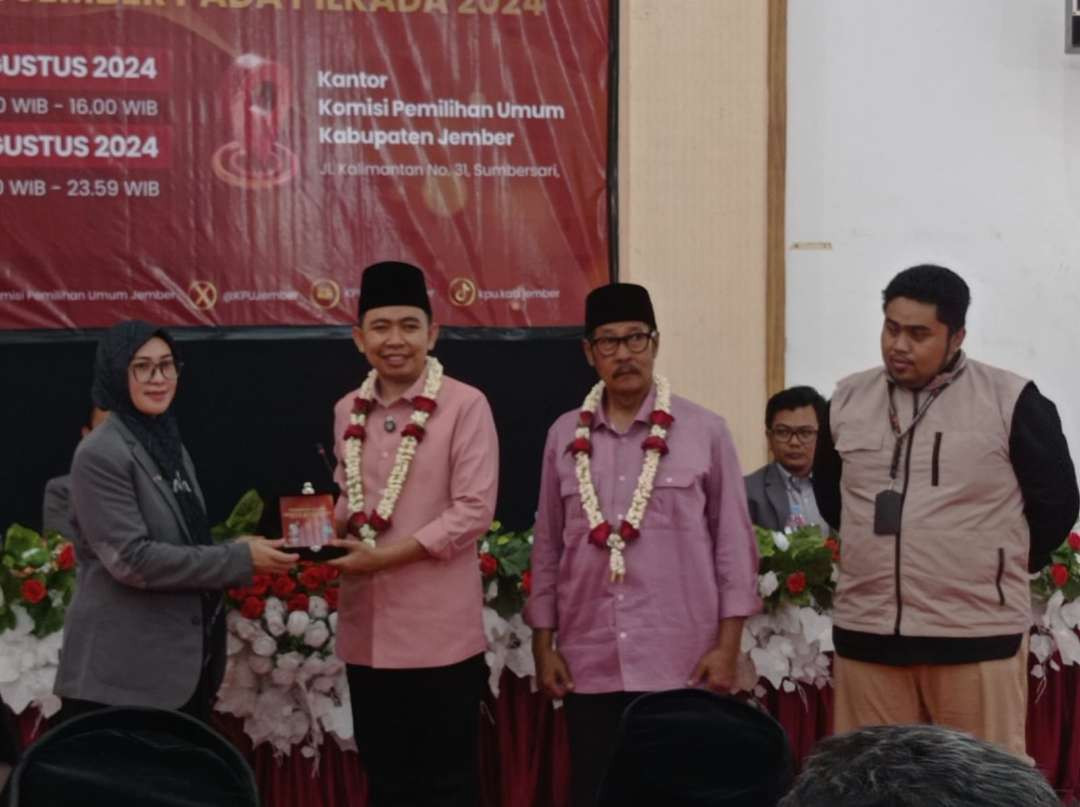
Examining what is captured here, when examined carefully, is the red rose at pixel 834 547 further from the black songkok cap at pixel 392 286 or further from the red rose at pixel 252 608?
the red rose at pixel 252 608

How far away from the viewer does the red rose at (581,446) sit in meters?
3.25

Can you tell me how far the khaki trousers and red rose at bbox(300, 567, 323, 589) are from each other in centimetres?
131

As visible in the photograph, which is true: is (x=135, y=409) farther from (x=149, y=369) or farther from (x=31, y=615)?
(x=31, y=615)

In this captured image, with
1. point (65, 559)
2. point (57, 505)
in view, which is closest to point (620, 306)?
point (65, 559)

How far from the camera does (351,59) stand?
17.7 ft

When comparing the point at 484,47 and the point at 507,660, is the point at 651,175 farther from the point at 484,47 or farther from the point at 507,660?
the point at 507,660

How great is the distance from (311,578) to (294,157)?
2135 millimetres

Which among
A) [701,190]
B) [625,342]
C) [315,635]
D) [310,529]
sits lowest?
[315,635]

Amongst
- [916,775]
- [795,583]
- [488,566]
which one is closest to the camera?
[916,775]

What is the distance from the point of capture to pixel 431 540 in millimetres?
3145

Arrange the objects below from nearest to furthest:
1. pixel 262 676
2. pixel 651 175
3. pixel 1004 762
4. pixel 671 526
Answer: pixel 1004 762 → pixel 671 526 → pixel 262 676 → pixel 651 175

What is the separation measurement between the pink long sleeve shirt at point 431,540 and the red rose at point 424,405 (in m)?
0.02

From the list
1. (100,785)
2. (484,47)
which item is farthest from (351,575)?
(484,47)

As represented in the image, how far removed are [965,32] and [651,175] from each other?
1.45m
